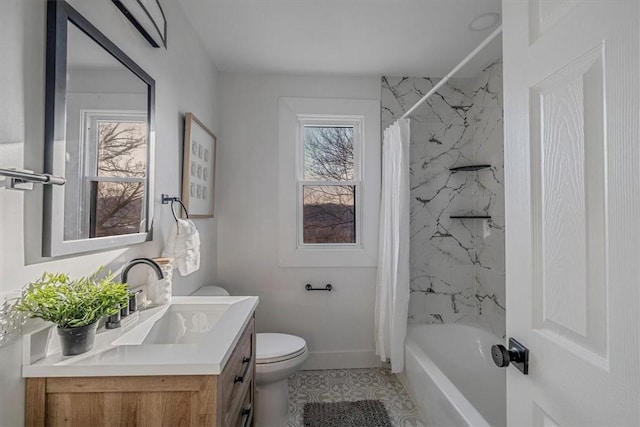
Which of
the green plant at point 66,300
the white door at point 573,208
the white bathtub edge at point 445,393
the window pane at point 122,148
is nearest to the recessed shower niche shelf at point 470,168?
the white bathtub edge at point 445,393

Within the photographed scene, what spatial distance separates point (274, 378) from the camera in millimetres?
1947

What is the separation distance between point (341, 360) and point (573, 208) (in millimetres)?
2420

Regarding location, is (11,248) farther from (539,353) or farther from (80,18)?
(539,353)

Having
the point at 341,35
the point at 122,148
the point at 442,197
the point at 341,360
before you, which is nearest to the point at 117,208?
the point at 122,148

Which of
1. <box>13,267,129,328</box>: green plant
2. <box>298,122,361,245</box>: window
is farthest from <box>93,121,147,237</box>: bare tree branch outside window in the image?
<box>298,122,361,245</box>: window

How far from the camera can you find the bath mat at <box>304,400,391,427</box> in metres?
2.05

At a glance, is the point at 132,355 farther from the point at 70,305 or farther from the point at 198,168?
the point at 198,168

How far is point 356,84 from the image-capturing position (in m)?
2.82

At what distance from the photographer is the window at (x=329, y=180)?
2846 millimetres

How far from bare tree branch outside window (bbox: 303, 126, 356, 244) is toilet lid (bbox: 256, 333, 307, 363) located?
2.85 ft

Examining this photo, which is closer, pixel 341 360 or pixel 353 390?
pixel 353 390

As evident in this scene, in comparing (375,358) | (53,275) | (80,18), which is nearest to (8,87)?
(80,18)

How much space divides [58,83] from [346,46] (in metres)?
1.84

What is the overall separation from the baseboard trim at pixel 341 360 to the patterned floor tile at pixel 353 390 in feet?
0.13
